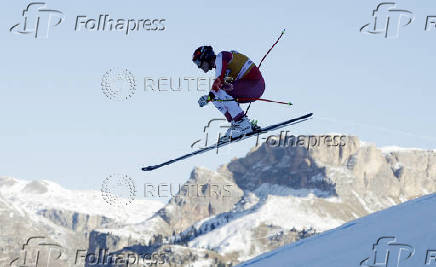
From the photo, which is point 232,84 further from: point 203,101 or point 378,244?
point 378,244

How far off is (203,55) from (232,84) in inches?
57.3

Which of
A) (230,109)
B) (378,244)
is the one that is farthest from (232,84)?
(378,244)

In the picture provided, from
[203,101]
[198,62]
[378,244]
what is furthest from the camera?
[198,62]

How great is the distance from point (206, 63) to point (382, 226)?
630 cm

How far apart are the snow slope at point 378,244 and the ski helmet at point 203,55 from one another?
4706 millimetres

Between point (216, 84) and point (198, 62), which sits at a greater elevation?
point (198, 62)

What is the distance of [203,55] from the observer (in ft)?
56.5

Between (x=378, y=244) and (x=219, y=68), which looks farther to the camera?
(x=219, y=68)

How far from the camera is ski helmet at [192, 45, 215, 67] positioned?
1723cm

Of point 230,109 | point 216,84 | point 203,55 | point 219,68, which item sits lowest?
point 230,109

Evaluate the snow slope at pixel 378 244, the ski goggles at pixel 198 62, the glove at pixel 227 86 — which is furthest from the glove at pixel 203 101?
the snow slope at pixel 378 244

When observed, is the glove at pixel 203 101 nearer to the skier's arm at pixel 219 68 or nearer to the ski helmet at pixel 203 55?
the skier's arm at pixel 219 68

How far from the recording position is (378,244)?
11633 millimetres

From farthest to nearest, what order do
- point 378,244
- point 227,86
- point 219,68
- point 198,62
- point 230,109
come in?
point 230,109 < point 227,86 < point 219,68 < point 198,62 < point 378,244
